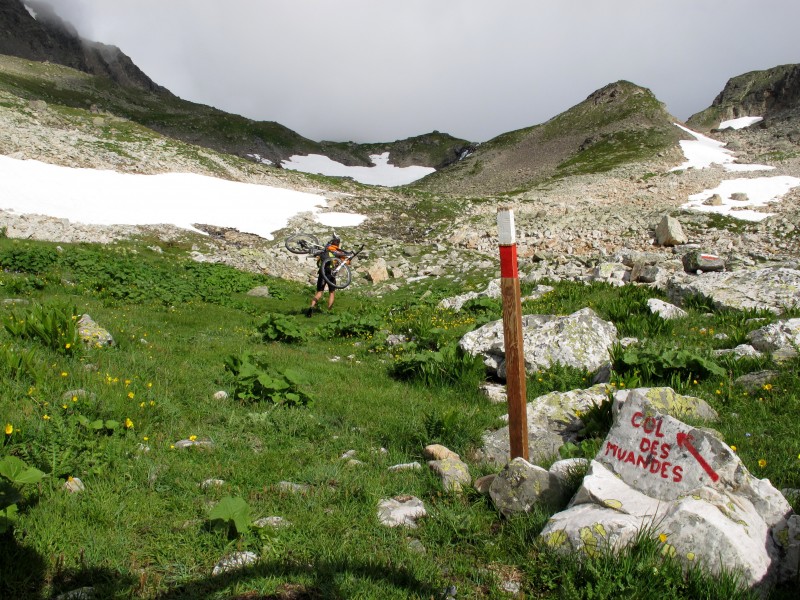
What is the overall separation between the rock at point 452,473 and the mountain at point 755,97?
413ft

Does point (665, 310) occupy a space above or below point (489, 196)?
below

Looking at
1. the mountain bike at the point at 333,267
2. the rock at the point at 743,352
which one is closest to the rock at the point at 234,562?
the rock at the point at 743,352

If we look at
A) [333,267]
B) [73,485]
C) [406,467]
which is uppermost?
[333,267]

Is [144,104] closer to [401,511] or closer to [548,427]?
[548,427]

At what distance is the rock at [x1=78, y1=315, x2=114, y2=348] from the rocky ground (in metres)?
14.6

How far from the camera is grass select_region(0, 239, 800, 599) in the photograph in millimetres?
3131

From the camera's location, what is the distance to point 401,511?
416cm

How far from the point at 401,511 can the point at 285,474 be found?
48.4 inches

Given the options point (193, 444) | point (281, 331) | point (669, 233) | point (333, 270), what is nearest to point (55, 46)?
point (333, 270)

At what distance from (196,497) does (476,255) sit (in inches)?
892

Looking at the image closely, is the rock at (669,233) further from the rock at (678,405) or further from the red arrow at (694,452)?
the red arrow at (694,452)

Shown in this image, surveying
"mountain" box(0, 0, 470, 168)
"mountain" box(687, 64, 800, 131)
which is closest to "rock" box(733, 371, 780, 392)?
"mountain" box(0, 0, 470, 168)

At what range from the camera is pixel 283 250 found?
25.8m

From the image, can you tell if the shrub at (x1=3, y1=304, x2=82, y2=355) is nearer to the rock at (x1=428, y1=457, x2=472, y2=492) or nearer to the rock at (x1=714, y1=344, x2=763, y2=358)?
the rock at (x1=428, y1=457, x2=472, y2=492)
